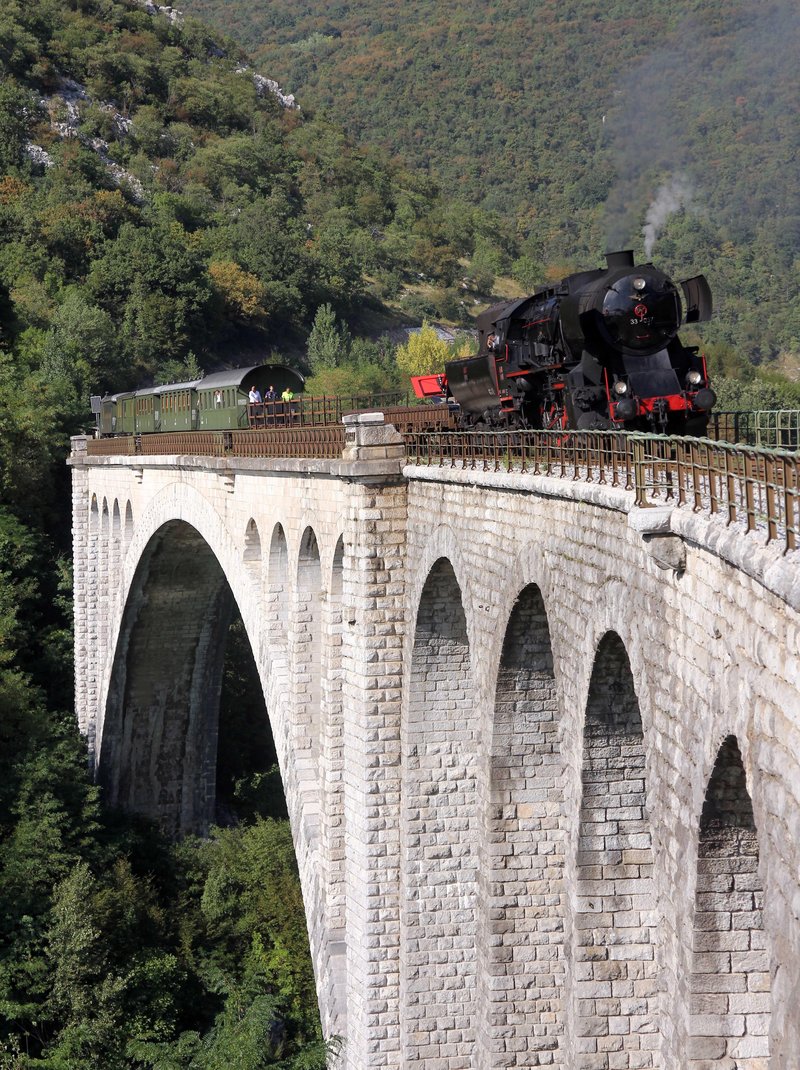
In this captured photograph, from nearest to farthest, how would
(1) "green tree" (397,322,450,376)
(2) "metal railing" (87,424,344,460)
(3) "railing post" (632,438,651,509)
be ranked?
1. (3) "railing post" (632,438,651,509)
2. (2) "metal railing" (87,424,344,460)
3. (1) "green tree" (397,322,450,376)

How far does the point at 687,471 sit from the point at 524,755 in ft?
18.7

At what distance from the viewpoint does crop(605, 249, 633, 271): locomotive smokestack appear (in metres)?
16.4

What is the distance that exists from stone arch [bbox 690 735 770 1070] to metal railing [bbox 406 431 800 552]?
67.4 inches

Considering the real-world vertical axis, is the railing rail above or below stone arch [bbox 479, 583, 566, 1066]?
above

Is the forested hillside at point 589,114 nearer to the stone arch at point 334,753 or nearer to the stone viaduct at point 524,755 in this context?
the stone arch at point 334,753

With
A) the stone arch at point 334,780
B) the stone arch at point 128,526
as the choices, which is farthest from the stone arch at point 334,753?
the stone arch at point 128,526

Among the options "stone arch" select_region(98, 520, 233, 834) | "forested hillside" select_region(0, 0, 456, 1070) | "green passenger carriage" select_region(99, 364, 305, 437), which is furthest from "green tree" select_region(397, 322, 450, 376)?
"stone arch" select_region(98, 520, 233, 834)

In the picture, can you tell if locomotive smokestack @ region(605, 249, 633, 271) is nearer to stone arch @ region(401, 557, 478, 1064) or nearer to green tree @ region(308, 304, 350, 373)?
stone arch @ region(401, 557, 478, 1064)

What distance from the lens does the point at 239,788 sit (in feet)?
139

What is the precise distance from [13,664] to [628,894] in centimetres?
3231

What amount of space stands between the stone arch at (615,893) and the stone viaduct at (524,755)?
2 centimetres

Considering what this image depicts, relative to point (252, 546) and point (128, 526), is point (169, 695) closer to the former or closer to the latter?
point (128, 526)

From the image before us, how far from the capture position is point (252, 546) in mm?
23766

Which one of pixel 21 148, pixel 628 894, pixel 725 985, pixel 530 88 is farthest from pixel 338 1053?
pixel 530 88
